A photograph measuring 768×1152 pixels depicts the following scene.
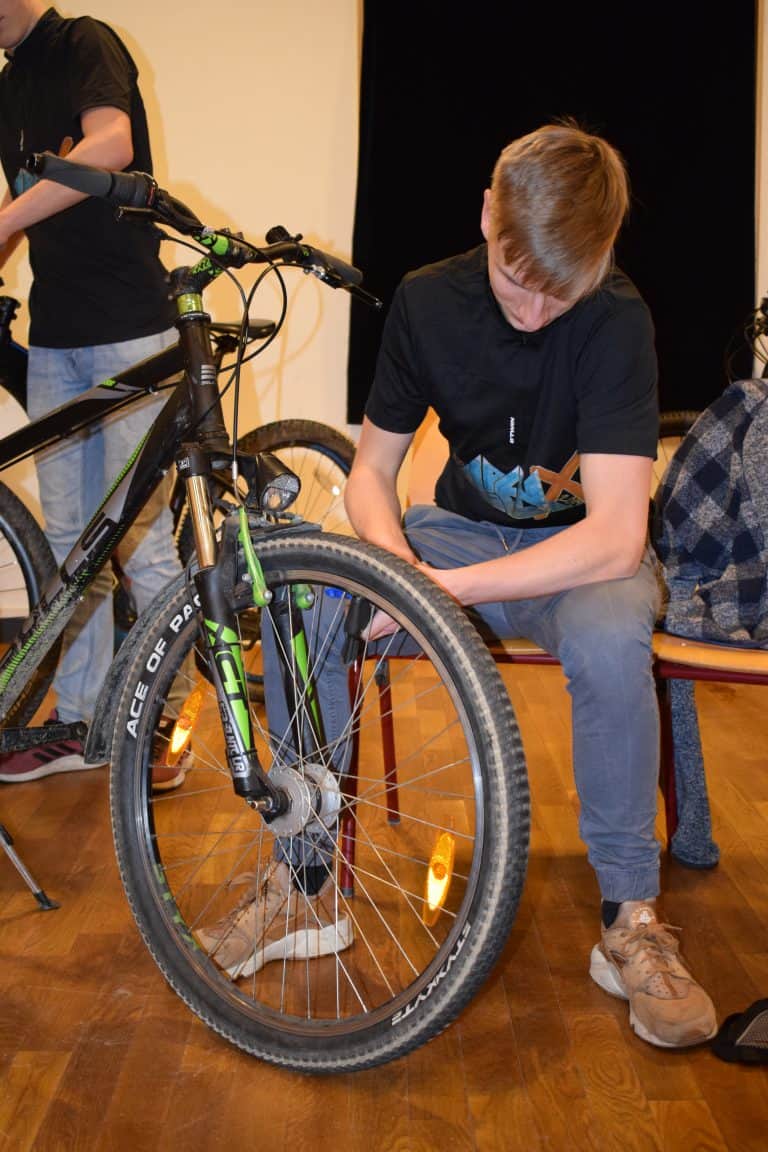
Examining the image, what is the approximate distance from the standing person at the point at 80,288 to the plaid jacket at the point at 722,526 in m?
0.96

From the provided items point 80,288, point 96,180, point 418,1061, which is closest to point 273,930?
point 418,1061

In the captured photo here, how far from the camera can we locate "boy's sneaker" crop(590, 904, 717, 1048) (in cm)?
140

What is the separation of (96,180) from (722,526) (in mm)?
1011

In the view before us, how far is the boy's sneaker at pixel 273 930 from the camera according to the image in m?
1.57

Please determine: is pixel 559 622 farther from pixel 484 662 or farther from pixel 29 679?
pixel 29 679

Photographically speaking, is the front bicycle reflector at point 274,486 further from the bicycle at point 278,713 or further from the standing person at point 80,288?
the standing person at point 80,288

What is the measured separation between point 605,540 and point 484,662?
370 mm

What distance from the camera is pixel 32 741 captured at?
73.1 inches

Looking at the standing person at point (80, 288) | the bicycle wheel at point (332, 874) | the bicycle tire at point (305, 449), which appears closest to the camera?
the bicycle wheel at point (332, 874)

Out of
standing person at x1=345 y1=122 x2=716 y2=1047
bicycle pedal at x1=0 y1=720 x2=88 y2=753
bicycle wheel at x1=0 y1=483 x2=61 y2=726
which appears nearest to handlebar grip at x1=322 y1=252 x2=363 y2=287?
standing person at x1=345 y1=122 x2=716 y2=1047

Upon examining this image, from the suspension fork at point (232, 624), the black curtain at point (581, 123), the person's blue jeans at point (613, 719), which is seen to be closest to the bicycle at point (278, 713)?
the suspension fork at point (232, 624)

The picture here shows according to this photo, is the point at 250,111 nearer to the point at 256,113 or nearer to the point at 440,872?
the point at 256,113

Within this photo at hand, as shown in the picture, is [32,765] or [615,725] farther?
[32,765]

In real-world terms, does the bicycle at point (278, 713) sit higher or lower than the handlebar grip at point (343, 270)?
lower
